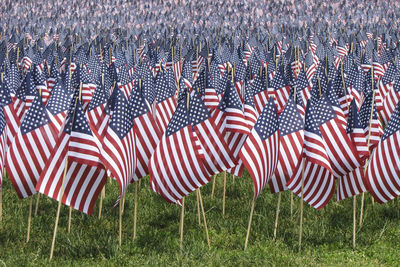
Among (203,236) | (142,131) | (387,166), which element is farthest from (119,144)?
(387,166)

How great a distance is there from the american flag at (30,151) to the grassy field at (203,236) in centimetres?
97

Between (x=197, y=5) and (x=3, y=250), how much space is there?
40236 millimetres

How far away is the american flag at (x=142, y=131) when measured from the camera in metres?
9.83

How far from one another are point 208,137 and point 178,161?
655 millimetres

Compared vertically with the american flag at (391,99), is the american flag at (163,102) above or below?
below

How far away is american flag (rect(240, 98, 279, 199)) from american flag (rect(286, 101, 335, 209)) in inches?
22.5

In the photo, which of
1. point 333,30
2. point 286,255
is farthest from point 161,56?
point 333,30

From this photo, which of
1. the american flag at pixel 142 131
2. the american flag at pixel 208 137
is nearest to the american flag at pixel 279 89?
the american flag at pixel 208 137

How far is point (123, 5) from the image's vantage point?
48.7 m

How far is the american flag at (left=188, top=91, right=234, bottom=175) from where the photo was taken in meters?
9.45

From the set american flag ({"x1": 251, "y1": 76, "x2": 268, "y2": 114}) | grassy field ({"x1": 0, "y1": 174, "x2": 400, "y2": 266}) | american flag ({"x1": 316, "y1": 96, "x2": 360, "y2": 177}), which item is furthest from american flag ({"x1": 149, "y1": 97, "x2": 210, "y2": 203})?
american flag ({"x1": 251, "y1": 76, "x2": 268, "y2": 114})

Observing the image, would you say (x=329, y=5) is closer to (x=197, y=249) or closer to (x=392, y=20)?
(x=392, y=20)

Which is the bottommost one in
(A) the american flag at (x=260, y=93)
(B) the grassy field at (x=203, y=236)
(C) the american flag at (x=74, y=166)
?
(B) the grassy field at (x=203, y=236)

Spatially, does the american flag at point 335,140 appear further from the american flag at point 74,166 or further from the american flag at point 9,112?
the american flag at point 9,112
